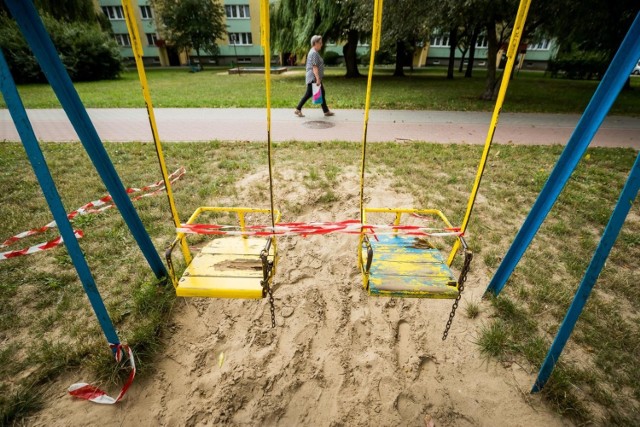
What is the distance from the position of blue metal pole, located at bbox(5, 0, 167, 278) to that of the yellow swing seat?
0.44 meters

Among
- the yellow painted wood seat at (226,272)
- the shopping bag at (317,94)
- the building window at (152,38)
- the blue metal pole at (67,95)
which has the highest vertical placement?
the building window at (152,38)

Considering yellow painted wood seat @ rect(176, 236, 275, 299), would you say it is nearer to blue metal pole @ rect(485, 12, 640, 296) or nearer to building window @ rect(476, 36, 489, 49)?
blue metal pole @ rect(485, 12, 640, 296)

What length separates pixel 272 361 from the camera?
2.18 meters

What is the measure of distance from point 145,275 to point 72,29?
21.7 metres

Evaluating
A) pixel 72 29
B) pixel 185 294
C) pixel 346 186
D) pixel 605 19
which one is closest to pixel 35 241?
pixel 185 294

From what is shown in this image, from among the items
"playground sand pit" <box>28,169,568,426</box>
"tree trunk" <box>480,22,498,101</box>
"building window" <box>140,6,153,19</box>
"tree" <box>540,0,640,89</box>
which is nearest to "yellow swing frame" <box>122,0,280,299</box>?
"playground sand pit" <box>28,169,568,426</box>

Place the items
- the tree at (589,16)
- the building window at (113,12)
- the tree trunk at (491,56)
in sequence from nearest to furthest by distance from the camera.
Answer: the tree at (589,16)
the tree trunk at (491,56)
the building window at (113,12)

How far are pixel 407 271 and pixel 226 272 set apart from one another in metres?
1.22

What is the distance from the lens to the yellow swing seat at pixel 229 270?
1897 mm

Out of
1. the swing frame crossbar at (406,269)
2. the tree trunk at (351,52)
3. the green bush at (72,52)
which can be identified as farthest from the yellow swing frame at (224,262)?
the green bush at (72,52)

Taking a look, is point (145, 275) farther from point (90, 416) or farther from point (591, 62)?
point (591, 62)

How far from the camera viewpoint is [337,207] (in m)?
3.96

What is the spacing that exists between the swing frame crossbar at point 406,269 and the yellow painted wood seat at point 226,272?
0.68 m

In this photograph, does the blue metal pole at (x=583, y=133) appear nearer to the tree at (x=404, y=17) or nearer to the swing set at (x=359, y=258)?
the swing set at (x=359, y=258)
